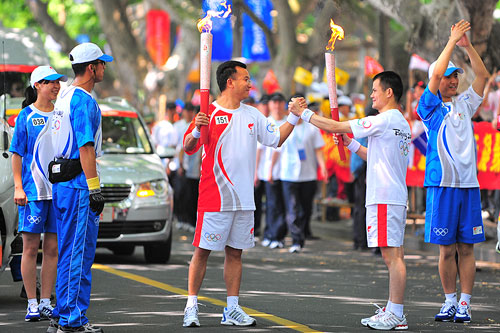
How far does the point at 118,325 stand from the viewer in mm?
8430

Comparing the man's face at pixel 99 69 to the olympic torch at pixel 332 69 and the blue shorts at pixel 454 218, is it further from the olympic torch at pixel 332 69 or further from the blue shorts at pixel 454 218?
the blue shorts at pixel 454 218

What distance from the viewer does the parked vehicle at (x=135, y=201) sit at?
12.7 meters

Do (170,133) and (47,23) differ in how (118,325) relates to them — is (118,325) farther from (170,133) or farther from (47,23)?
(47,23)

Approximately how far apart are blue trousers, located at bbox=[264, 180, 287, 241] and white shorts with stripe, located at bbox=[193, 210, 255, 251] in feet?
25.5

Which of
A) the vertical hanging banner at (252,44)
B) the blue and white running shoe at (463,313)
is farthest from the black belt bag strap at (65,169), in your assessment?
the vertical hanging banner at (252,44)

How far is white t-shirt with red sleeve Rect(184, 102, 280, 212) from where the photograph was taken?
8.37m

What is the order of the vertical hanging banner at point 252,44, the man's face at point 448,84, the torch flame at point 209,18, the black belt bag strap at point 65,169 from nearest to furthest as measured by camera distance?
the black belt bag strap at point 65,169
the torch flame at point 209,18
the man's face at point 448,84
the vertical hanging banner at point 252,44

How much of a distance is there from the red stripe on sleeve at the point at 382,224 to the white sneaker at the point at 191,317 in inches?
60.4

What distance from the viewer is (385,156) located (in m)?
8.48

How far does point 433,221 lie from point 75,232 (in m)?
3.08

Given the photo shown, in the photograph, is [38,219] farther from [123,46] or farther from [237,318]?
[123,46]

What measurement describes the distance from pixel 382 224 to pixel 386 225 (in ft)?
0.11

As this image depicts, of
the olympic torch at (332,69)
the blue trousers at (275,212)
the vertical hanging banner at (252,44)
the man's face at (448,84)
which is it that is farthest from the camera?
the vertical hanging banner at (252,44)

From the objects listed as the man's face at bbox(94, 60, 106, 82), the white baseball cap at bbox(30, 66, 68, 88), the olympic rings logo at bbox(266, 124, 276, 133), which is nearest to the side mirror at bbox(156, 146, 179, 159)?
the white baseball cap at bbox(30, 66, 68, 88)
